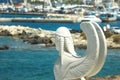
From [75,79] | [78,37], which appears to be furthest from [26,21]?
[75,79]

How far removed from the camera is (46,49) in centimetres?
3453

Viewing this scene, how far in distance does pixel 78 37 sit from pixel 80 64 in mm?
28622

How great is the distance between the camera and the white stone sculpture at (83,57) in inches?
442

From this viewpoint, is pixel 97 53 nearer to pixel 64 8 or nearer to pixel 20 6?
pixel 64 8

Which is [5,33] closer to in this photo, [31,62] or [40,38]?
[40,38]

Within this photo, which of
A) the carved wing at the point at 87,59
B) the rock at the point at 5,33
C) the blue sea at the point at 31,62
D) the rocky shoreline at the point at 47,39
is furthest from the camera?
the rock at the point at 5,33

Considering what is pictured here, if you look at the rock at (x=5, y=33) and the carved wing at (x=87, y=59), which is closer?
the carved wing at (x=87, y=59)

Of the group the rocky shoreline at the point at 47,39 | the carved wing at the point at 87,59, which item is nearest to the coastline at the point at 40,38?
the rocky shoreline at the point at 47,39

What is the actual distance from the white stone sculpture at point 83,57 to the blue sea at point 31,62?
9399 mm

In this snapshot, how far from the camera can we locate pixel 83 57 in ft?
38.4

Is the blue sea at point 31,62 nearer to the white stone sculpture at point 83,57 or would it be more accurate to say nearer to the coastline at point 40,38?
the coastline at point 40,38

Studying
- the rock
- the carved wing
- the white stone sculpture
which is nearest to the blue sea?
the rock

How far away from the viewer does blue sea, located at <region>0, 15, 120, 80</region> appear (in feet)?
76.2

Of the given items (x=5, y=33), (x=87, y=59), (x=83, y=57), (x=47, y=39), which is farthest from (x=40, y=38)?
(x=87, y=59)
